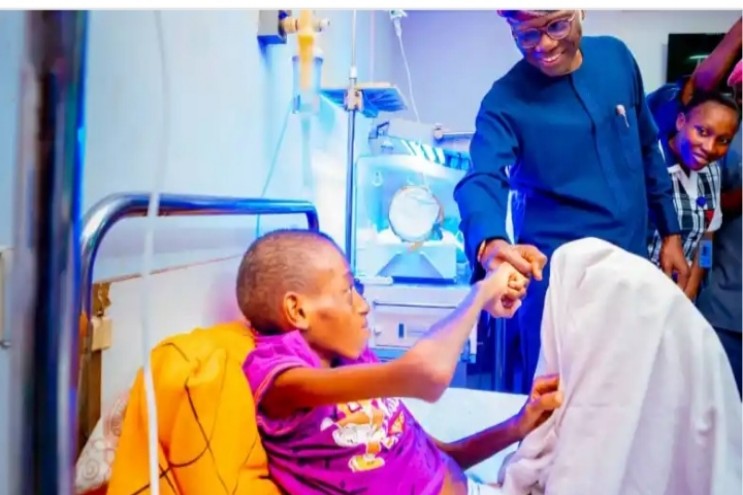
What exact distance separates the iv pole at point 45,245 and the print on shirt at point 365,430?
427mm

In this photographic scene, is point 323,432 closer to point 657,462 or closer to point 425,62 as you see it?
point 657,462

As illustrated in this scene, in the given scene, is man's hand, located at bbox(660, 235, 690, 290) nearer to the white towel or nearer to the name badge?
the name badge

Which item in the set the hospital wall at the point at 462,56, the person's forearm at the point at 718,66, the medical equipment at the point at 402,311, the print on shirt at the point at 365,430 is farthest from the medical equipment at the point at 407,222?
the print on shirt at the point at 365,430

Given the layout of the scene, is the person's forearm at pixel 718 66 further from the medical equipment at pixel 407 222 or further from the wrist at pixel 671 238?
the medical equipment at pixel 407 222

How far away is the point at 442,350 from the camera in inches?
23.8

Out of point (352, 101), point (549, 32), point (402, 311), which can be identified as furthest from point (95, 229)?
point (402, 311)

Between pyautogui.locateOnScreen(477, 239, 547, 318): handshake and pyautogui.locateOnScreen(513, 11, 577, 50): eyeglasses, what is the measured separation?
0.36 meters

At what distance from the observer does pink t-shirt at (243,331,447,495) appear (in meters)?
0.69

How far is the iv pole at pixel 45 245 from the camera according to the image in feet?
0.92

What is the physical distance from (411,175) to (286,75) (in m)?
0.65

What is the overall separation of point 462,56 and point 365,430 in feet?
5.99

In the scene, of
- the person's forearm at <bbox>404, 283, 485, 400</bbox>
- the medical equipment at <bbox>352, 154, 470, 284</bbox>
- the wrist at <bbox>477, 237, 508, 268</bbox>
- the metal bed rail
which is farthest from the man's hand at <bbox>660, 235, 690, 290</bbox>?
the metal bed rail

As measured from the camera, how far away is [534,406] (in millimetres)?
793
